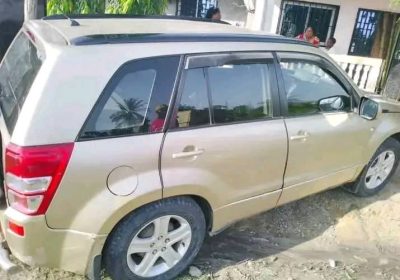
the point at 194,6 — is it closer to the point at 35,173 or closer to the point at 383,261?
the point at 383,261

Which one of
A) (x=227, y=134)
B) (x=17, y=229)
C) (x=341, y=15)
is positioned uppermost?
(x=341, y=15)

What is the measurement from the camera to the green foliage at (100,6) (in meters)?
5.83

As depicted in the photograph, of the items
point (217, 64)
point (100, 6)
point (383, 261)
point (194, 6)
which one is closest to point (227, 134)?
point (217, 64)

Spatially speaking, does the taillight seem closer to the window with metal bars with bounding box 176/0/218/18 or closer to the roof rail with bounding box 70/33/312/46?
the roof rail with bounding box 70/33/312/46

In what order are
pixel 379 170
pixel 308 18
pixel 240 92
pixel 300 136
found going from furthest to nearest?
1. pixel 308 18
2. pixel 379 170
3. pixel 300 136
4. pixel 240 92

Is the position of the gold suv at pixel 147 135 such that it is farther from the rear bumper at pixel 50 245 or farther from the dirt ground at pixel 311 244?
the dirt ground at pixel 311 244

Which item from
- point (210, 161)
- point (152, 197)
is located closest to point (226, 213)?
point (210, 161)

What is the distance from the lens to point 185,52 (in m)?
2.75

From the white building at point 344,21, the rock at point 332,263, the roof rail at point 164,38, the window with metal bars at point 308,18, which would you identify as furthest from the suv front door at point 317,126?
the window with metal bars at point 308,18

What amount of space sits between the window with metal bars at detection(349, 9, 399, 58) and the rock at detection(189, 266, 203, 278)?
31.1 feet

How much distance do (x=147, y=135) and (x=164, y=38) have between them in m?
0.64

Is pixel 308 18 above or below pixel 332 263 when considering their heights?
above

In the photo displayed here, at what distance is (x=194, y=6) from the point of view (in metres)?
11.2

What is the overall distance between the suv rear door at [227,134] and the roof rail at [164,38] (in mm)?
130
